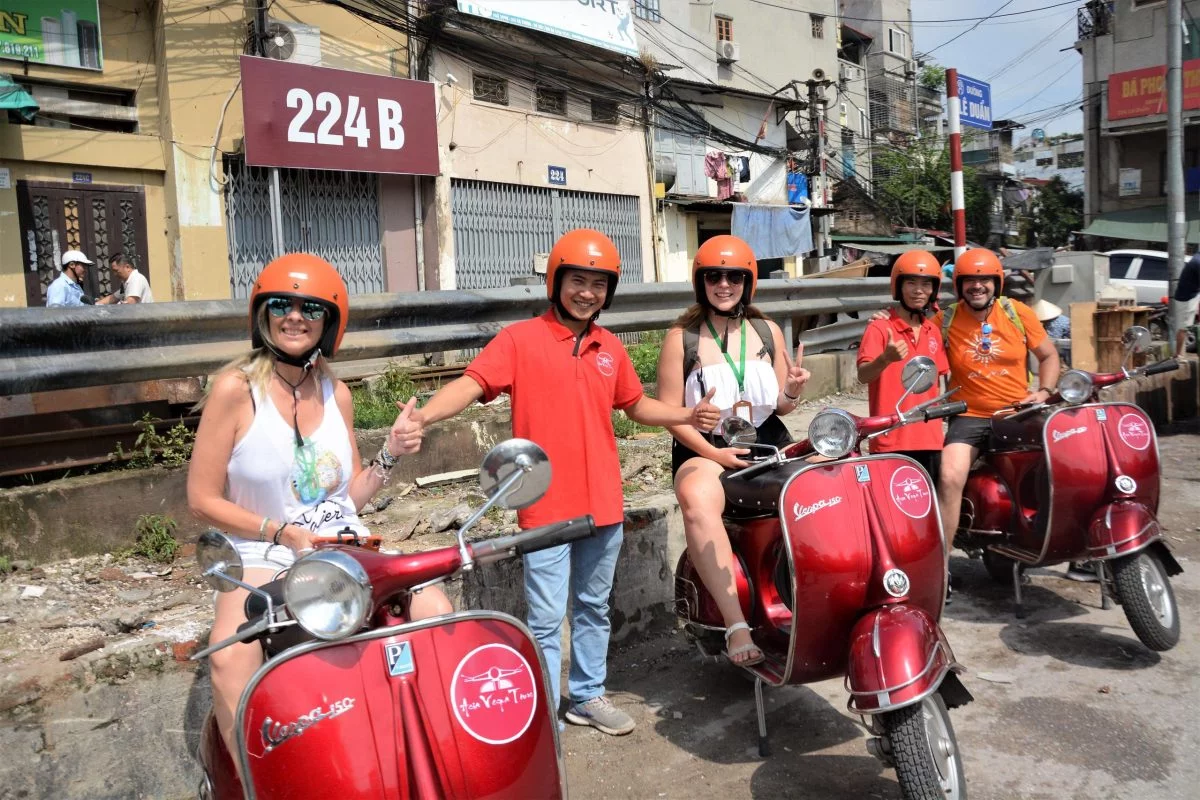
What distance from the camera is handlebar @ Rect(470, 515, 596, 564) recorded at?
2061 millimetres

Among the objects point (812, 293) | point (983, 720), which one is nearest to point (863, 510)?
point (983, 720)

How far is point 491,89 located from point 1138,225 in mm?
21228

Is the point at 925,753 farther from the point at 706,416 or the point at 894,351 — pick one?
the point at 894,351

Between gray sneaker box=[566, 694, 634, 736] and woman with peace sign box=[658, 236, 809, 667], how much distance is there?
621 mm

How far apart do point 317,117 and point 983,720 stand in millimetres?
11120

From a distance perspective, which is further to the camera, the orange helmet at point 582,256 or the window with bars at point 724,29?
the window with bars at point 724,29

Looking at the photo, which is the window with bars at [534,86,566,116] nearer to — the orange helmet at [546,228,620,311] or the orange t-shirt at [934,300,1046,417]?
the orange t-shirt at [934,300,1046,417]

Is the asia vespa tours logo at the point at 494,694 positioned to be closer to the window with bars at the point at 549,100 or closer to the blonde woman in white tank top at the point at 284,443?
the blonde woman in white tank top at the point at 284,443

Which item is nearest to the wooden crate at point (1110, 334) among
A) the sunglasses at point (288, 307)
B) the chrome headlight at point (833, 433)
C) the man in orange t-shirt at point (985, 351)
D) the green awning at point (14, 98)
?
the man in orange t-shirt at point (985, 351)

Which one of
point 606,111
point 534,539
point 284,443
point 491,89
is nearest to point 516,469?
point 534,539

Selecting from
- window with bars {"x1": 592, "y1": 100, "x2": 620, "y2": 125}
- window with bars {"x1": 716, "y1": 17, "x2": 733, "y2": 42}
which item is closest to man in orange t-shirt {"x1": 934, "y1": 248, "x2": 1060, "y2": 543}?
window with bars {"x1": 592, "y1": 100, "x2": 620, "y2": 125}

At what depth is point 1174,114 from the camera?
13586 millimetres

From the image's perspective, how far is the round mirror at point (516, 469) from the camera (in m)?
2.08

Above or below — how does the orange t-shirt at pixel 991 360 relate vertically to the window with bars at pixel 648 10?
below
